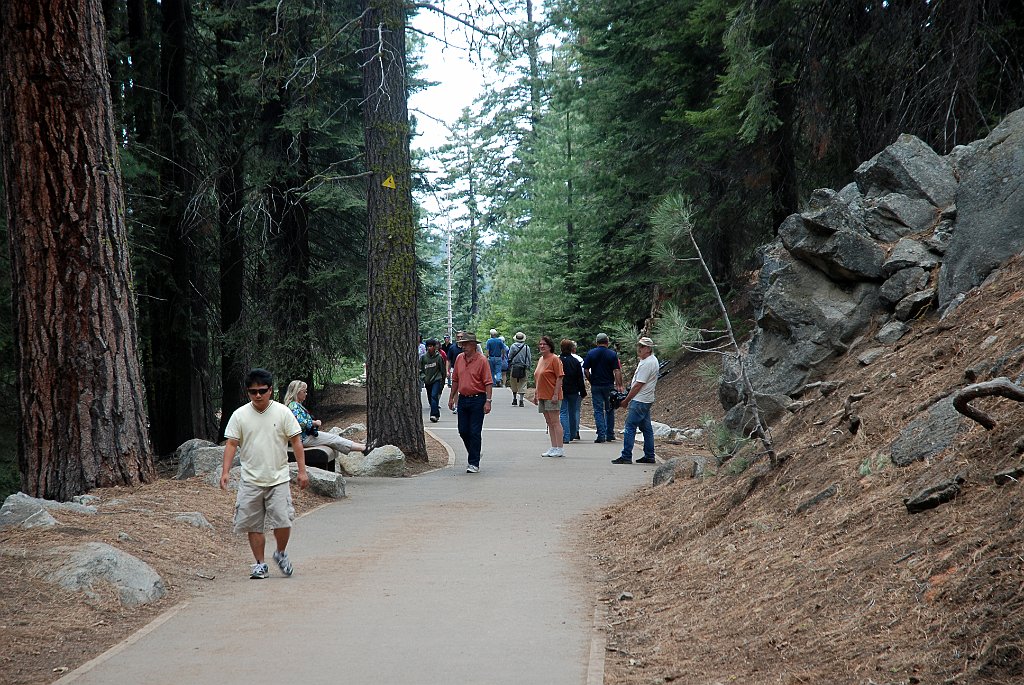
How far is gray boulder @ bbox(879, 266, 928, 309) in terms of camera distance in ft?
33.3

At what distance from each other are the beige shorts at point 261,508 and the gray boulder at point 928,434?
4803mm

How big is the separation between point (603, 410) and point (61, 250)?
11.2 metres

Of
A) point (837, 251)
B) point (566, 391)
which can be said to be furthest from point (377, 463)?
point (837, 251)

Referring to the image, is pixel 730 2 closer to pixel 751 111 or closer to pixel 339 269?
pixel 751 111

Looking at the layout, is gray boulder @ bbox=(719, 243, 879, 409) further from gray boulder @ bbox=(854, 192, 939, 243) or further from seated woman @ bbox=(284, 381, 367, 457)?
seated woman @ bbox=(284, 381, 367, 457)

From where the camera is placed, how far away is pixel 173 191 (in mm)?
22750

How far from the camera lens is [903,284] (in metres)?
10.2

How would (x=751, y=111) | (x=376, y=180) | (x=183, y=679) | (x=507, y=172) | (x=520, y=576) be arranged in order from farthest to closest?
(x=507, y=172), (x=751, y=111), (x=376, y=180), (x=520, y=576), (x=183, y=679)

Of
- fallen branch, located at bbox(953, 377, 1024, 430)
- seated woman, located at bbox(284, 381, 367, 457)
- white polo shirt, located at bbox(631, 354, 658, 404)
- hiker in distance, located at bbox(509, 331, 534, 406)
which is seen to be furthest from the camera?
hiker in distance, located at bbox(509, 331, 534, 406)

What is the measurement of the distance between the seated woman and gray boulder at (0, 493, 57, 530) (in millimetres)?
4198

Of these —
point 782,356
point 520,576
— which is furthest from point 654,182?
point 520,576

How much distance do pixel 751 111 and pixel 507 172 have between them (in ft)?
154

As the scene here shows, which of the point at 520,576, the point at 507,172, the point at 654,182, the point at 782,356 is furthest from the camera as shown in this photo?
the point at 507,172

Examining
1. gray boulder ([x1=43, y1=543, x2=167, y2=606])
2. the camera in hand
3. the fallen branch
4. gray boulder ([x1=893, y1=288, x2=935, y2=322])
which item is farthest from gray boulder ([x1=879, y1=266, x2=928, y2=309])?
the camera in hand
